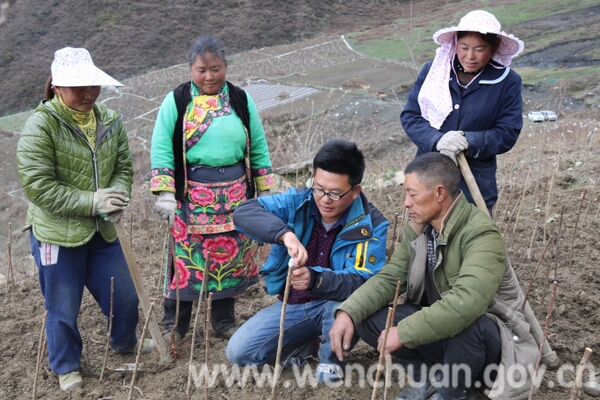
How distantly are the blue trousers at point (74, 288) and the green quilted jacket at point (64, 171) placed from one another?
8cm

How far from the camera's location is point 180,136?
277 centimetres

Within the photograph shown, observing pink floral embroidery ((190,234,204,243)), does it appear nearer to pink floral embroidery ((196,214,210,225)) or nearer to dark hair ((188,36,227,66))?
pink floral embroidery ((196,214,210,225))

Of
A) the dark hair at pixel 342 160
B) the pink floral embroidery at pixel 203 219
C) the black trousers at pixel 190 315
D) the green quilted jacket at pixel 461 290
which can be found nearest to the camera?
the green quilted jacket at pixel 461 290

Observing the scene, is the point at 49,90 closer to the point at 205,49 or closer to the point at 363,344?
the point at 205,49

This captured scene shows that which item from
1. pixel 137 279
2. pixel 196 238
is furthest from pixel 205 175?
pixel 137 279

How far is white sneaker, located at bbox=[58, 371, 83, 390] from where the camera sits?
2.59m

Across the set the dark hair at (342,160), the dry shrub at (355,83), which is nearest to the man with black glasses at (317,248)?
the dark hair at (342,160)

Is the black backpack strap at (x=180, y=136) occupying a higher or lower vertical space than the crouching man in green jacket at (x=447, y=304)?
higher

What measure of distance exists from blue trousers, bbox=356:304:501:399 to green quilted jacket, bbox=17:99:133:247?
1340 mm

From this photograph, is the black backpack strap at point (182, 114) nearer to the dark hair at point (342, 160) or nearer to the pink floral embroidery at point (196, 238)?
the pink floral embroidery at point (196, 238)

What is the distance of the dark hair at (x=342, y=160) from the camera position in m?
2.32

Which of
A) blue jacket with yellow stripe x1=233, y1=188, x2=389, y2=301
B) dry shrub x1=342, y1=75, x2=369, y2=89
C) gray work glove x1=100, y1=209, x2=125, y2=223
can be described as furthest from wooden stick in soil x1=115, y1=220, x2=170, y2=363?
dry shrub x1=342, y1=75, x2=369, y2=89

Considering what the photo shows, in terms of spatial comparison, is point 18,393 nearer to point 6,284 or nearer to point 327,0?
point 6,284

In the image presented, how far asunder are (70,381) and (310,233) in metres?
1.35
